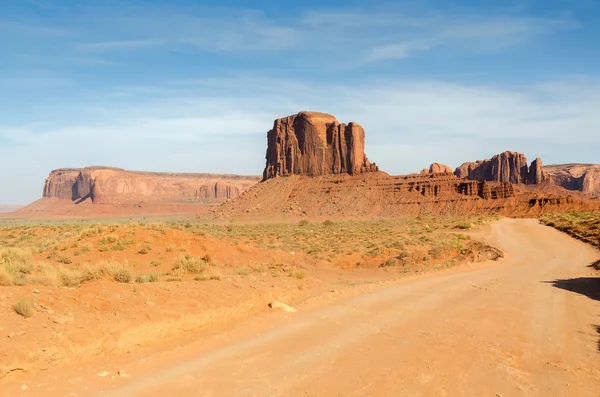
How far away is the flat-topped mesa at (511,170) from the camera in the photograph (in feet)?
455

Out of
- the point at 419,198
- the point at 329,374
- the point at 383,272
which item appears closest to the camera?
the point at 329,374

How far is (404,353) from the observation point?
26.0ft

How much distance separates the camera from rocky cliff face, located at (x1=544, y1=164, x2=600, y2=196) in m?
162

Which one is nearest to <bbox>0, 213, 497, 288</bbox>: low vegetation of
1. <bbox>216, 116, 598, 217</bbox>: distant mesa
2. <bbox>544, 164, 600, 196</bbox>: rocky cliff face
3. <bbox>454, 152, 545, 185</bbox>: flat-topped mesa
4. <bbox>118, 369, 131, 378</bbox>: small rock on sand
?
<bbox>118, 369, 131, 378</bbox>: small rock on sand

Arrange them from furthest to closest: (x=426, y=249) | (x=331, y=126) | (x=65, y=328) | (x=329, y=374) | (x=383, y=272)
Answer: (x=331, y=126) → (x=426, y=249) → (x=383, y=272) → (x=65, y=328) → (x=329, y=374)

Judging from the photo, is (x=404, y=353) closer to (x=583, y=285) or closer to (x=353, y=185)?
(x=583, y=285)

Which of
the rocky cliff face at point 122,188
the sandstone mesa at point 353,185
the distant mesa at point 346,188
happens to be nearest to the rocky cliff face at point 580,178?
the sandstone mesa at point 353,185

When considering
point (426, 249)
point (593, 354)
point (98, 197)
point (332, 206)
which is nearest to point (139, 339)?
point (593, 354)

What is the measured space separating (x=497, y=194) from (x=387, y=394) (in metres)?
90.2

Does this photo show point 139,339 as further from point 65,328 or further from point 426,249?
point 426,249

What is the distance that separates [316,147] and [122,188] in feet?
316

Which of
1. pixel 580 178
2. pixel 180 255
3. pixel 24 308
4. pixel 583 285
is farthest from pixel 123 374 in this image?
pixel 580 178

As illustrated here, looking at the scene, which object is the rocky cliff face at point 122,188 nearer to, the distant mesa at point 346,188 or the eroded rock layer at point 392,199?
the distant mesa at point 346,188

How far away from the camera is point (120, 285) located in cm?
1026
